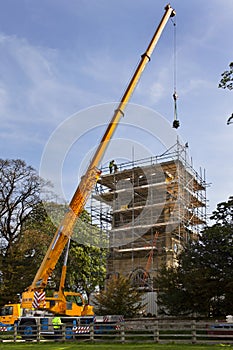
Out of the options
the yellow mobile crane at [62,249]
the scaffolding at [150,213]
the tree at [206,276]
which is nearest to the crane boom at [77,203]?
the yellow mobile crane at [62,249]

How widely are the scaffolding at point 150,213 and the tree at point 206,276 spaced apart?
1110cm

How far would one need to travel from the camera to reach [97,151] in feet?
88.9

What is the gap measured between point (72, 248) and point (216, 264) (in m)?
20.7

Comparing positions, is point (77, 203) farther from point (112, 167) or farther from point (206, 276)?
point (112, 167)

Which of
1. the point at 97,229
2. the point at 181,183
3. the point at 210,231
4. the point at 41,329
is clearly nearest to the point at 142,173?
the point at 181,183

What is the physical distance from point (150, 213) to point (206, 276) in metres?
16.9

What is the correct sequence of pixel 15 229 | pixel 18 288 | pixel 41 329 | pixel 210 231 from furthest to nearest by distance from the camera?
pixel 15 229
pixel 18 288
pixel 210 231
pixel 41 329

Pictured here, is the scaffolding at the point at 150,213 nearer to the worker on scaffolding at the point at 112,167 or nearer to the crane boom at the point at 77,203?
the worker on scaffolding at the point at 112,167

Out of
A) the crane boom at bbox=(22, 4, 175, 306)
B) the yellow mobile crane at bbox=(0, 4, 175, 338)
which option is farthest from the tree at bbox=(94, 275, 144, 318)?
the crane boom at bbox=(22, 4, 175, 306)

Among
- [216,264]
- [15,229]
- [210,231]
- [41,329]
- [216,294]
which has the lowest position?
[41,329]

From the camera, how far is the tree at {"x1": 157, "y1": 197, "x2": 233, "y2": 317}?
25.3 metres

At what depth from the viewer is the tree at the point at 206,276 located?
2534 cm

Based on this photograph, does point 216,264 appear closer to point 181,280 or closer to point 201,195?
point 181,280

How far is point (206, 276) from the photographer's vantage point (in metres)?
25.3
